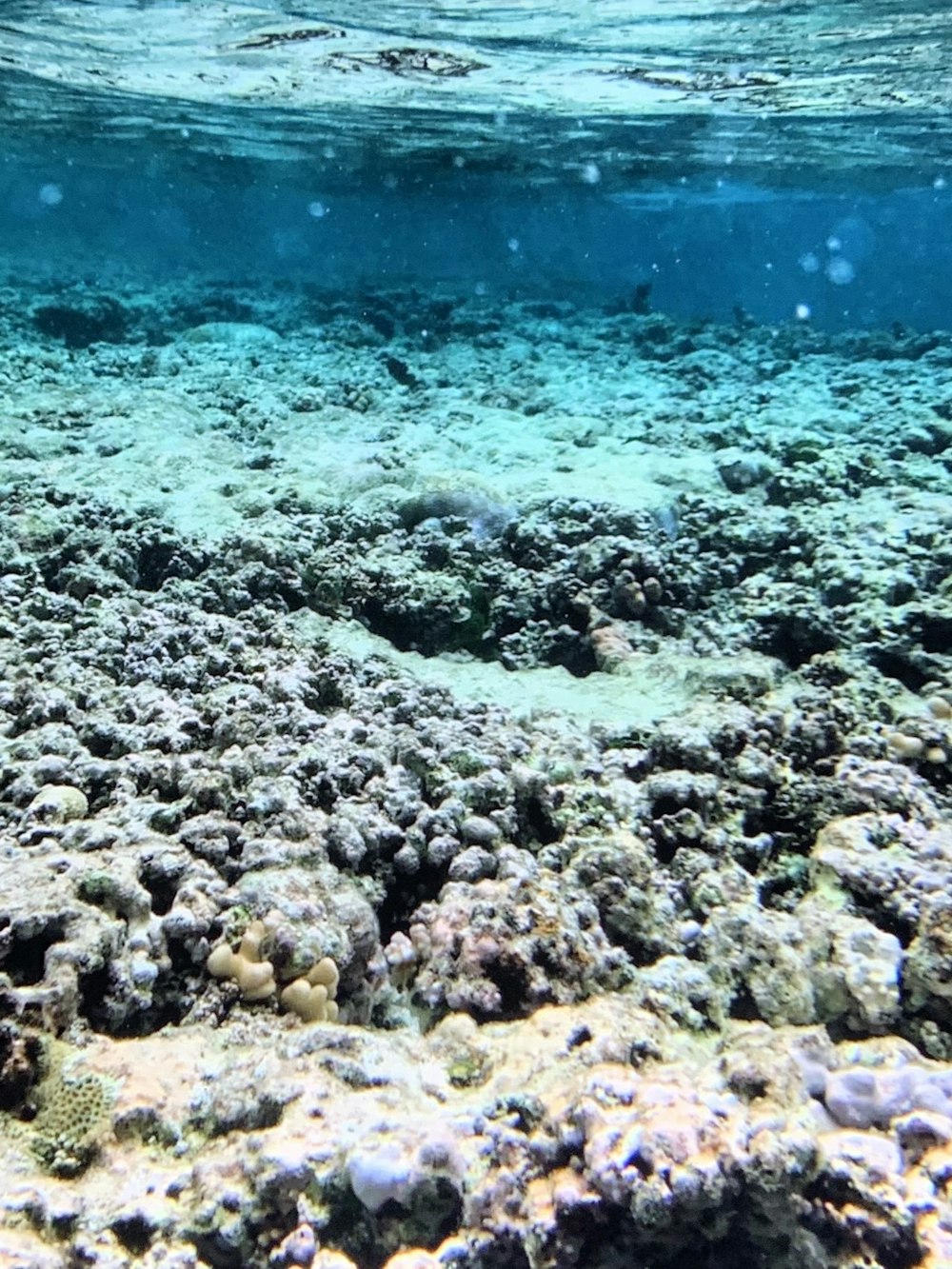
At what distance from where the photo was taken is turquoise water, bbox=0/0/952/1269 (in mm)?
2266

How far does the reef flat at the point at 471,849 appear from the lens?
88.7 inches

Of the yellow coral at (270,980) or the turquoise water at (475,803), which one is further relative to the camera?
the yellow coral at (270,980)

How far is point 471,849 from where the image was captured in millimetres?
3865

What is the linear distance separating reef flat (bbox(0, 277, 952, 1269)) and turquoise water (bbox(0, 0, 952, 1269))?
0.7 inches

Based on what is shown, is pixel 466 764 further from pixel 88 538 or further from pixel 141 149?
pixel 141 149

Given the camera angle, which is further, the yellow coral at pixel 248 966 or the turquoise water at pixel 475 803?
the yellow coral at pixel 248 966

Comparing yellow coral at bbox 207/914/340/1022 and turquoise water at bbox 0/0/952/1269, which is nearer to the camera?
turquoise water at bbox 0/0/952/1269

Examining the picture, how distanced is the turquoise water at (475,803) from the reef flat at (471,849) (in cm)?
2

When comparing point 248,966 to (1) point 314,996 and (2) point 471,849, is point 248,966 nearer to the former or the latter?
(1) point 314,996

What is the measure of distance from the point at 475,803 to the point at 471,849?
1.07ft

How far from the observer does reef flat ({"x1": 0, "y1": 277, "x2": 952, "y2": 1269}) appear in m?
2.25

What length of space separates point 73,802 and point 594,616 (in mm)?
3743

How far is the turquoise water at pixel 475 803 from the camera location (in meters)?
2.27

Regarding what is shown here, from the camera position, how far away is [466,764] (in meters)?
4.32
